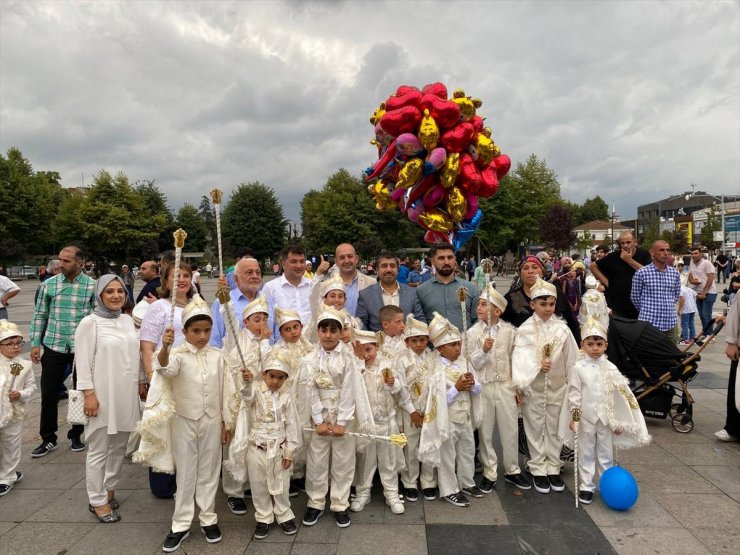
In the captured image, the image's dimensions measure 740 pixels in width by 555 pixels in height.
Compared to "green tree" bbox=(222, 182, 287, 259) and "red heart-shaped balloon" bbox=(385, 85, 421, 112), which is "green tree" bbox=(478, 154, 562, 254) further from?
"red heart-shaped balloon" bbox=(385, 85, 421, 112)

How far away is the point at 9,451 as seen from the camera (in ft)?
14.4

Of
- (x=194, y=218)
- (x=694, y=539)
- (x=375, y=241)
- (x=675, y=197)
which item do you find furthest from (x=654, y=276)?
(x=675, y=197)

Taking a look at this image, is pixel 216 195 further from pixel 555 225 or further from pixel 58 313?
pixel 555 225

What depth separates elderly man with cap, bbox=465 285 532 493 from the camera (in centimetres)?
428

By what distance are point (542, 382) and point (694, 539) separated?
4.78 ft

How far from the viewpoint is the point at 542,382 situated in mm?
4293

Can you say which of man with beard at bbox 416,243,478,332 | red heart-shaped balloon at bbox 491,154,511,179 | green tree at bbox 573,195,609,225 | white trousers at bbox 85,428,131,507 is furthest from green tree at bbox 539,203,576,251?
green tree at bbox 573,195,609,225

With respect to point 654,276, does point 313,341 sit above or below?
below

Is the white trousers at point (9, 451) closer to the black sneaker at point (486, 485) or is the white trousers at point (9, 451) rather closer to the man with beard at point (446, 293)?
the man with beard at point (446, 293)

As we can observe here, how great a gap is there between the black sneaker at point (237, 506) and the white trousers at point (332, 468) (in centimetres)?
57

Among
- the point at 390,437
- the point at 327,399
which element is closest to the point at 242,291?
the point at 327,399

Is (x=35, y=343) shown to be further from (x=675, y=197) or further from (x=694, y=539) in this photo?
(x=675, y=197)

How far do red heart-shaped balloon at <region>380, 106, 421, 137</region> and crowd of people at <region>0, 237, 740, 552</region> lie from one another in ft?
5.39

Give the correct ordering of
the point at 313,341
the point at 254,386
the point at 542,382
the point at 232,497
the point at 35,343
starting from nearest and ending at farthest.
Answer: the point at 254,386 → the point at 232,497 → the point at 542,382 → the point at 313,341 → the point at 35,343
